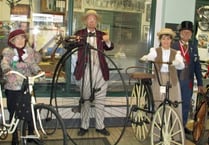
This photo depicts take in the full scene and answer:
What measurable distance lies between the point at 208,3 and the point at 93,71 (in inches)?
128

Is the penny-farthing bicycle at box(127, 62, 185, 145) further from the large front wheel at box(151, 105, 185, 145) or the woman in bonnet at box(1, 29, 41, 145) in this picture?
the woman in bonnet at box(1, 29, 41, 145)


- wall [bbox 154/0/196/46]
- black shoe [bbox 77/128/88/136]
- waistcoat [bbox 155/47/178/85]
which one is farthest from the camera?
wall [bbox 154/0/196/46]

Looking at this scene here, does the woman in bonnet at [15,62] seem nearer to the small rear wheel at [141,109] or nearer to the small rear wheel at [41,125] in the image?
the small rear wheel at [41,125]

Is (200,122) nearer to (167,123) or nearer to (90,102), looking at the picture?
(167,123)

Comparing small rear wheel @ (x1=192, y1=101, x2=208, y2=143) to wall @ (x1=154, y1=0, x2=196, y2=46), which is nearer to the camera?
small rear wheel @ (x1=192, y1=101, x2=208, y2=143)

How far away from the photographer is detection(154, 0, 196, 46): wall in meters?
5.86

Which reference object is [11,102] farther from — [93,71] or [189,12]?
[189,12]

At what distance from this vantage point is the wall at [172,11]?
586 centimetres

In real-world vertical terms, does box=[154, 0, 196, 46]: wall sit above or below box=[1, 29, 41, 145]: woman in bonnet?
above

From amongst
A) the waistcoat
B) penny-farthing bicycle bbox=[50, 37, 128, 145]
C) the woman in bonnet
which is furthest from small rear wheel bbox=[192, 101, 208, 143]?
the woman in bonnet

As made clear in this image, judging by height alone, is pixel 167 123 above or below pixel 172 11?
below

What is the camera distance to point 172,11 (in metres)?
5.88

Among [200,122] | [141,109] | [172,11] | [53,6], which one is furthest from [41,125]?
[172,11]

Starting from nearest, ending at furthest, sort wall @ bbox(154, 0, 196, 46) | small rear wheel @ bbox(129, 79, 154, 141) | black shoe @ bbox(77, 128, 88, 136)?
small rear wheel @ bbox(129, 79, 154, 141) < black shoe @ bbox(77, 128, 88, 136) < wall @ bbox(154, 0, 196, 46)
